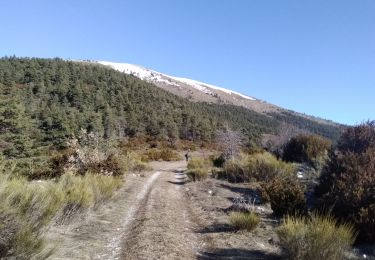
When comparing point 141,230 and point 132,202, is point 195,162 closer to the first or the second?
point 132,202

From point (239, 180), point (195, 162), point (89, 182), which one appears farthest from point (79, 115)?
point (89, 182)

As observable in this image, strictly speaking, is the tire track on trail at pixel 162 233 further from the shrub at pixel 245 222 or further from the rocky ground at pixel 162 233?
the shrub at pixel 245 222

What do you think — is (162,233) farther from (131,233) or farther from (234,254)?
(234,254)

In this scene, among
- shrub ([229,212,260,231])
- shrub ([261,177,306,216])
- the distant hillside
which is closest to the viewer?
shrub ([229,212,260,231])

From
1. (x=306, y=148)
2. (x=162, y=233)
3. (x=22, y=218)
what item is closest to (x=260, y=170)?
(x=306, y=148)

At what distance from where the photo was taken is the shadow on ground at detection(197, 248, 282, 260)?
8.01 metres

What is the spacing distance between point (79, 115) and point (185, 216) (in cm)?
5687

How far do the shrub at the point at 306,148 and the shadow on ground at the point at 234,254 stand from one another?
15807 millimetres

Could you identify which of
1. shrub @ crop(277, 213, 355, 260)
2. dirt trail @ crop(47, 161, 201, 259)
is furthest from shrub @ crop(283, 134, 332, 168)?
shrub @ crop(277, 213, 355, 260)

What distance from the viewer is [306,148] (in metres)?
24.8

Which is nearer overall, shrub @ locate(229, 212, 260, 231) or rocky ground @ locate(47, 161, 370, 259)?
rocky ground @ locate(47, 161, 370, 259)

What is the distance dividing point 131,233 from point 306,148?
1737 cm

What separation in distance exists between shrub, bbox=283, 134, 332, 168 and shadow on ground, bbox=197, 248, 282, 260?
1581cm

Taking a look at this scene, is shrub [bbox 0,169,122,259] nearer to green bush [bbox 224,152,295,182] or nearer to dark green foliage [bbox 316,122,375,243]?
dark green foliage [bbox 316,122,375,243]
